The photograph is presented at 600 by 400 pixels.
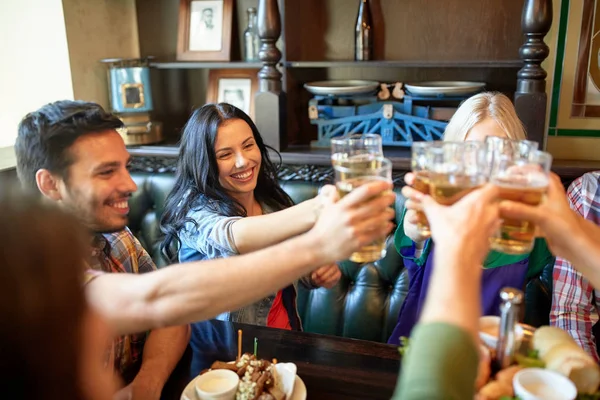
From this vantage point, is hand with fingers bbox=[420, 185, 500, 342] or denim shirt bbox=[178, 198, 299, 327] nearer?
hand with fingers bbox=[420, 185, 500, 342]

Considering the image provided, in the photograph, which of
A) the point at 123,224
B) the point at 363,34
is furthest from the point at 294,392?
the point at 363,34

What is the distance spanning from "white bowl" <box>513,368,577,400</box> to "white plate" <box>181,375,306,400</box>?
0.49 meters

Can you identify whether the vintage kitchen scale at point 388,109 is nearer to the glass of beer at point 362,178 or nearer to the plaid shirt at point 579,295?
the plaid shirt at point 579,295

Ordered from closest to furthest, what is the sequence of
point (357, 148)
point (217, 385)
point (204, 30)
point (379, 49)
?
point (357, 148) → point (217, 385) → point (379, 49) → point (204, 30)

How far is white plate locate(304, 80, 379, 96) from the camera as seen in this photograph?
7.49 ft

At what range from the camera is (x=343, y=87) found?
232cm

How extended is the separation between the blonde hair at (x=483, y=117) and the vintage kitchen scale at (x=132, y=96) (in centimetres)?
155

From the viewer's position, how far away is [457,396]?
64 centimetres

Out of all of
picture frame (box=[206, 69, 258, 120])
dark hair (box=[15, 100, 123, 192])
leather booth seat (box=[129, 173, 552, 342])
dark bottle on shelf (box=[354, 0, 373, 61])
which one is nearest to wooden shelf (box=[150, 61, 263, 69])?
picture frame (box=[206, 69, 258, 120])

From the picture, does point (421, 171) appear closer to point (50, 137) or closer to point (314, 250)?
point (314, 250)

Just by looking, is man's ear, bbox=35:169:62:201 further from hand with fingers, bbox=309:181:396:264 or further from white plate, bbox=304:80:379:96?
white plate, bbox=304:80:379:96

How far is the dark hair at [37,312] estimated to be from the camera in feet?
2.57

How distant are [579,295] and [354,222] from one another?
1.07 m

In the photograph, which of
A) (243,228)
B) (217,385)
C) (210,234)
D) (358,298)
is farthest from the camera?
(358,298)
